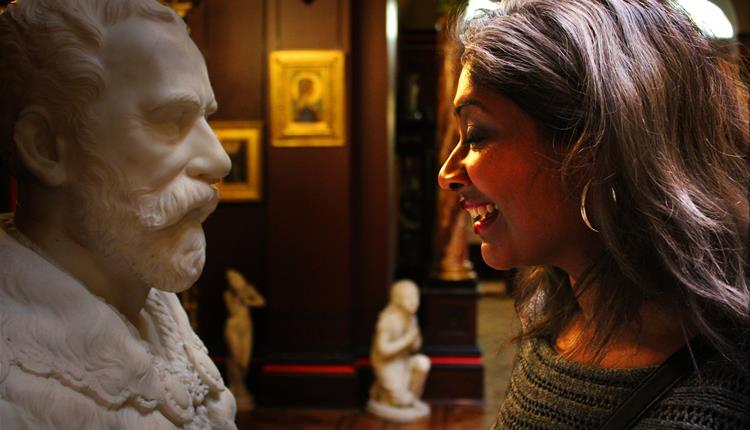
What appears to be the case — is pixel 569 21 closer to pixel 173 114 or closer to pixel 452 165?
pixel 452 165

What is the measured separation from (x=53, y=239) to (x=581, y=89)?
0.76 m

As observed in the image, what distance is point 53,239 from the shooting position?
1.11 m

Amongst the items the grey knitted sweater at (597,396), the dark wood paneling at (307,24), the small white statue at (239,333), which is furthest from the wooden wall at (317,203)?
the grey knitted sweater at (597,396)

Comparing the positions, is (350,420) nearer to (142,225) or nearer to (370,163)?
(370,163)

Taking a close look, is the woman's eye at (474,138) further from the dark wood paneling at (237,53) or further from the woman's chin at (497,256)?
the dark wood paneling at (237,53)

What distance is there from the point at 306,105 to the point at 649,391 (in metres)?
3.90

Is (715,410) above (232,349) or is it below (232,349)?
above

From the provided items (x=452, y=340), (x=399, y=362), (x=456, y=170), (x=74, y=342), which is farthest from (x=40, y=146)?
(x=452, y=340)

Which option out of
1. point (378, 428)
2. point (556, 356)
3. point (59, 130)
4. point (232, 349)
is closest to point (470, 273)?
point (378, 428)

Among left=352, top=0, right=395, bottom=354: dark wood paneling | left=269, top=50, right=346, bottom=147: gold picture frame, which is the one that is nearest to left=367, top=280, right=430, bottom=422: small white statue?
left=352, top=0, right=395, bottom=354: dark wood paneling

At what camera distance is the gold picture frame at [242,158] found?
4984 mm

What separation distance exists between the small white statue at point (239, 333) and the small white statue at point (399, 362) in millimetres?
753

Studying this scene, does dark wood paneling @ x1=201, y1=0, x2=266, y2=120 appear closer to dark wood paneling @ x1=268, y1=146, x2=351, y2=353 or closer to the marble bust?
dark wood paneling @ x1=268, y1=146, x2=351, y2=353

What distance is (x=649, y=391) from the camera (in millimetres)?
1048
